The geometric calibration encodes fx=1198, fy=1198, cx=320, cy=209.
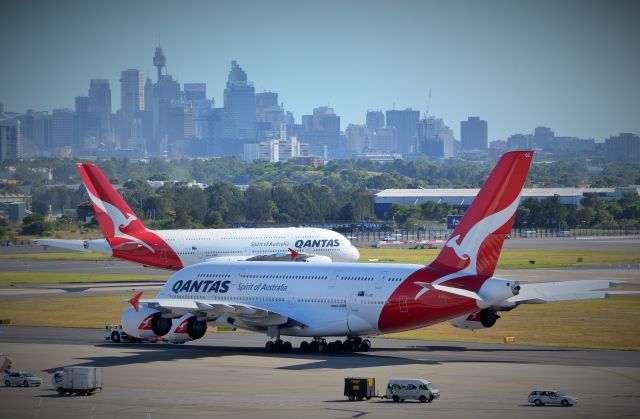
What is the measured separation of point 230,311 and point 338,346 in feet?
18.4

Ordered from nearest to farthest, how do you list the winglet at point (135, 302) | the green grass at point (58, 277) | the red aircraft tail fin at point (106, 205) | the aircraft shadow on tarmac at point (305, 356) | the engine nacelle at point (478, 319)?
the aircraft shadow on tarmac at point (305, 356) → the engine nacelle at point (478, 319) → the winglet at point (135, 302) → the red aircraft tail fin at point (106, 205) → the green grass at point (58, 277)

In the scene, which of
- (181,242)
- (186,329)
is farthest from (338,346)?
(181,242)

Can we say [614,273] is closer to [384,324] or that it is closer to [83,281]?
[83,281]

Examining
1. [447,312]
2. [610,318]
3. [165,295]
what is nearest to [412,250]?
[610,318]

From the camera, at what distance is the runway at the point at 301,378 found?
139ft

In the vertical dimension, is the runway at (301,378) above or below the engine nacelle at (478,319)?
below

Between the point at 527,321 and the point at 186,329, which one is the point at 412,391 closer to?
the point at 186,329

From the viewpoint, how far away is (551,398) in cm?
4272

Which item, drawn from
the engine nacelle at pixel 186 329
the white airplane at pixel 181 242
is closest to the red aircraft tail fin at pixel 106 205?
the white airplane at pixel 181 242

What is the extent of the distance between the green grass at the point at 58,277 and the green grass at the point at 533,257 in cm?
2735

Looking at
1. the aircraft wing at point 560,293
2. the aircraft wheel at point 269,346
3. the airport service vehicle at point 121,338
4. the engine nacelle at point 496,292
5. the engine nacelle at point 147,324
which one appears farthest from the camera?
the airport service vehicle at point 121,338

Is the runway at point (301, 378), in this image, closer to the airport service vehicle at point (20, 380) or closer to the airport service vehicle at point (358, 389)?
the airport service vehicle at point (358, 389)

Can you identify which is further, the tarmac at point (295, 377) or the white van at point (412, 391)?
the white van at point (412, 391)

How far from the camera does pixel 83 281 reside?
10988 centimetres
